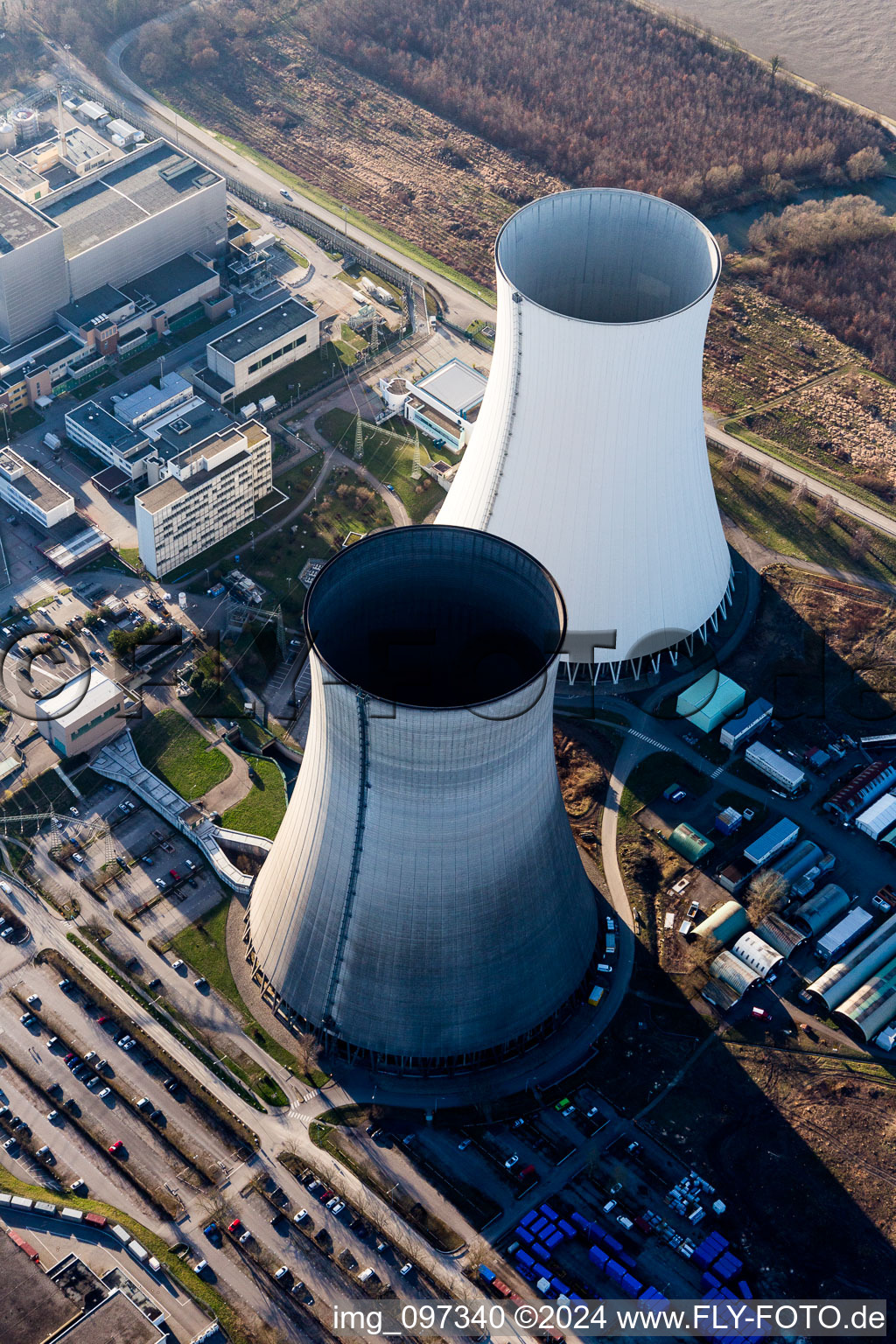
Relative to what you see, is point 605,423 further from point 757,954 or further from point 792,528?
point 757,954

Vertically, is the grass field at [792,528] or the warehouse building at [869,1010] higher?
the grass field at [792,528]

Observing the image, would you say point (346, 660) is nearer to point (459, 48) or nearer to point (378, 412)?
point (378, 412)

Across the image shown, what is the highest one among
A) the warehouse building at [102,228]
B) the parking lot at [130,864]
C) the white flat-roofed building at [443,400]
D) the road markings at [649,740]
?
the warehouse building at [102,228]

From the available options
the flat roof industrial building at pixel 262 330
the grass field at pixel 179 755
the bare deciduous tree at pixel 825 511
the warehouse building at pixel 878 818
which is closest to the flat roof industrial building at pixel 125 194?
the flat roof industrial building at pixel 262 330

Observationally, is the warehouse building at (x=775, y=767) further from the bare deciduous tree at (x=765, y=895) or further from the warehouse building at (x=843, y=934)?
the warehouse building at (x=843, y=934)

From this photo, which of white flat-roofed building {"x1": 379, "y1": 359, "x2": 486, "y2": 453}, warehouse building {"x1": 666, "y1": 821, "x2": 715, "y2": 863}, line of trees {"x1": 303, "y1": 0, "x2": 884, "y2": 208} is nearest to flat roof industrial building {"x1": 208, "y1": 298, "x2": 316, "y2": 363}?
white flat-roofed building {"x1": 379, "y1": 359, "x2": 486, "y2": 453}

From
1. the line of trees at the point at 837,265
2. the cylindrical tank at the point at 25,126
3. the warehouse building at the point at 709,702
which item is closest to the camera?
the warehouse building at the point at 709,702

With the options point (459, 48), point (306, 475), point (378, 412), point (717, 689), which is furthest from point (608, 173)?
point (717, 689)
